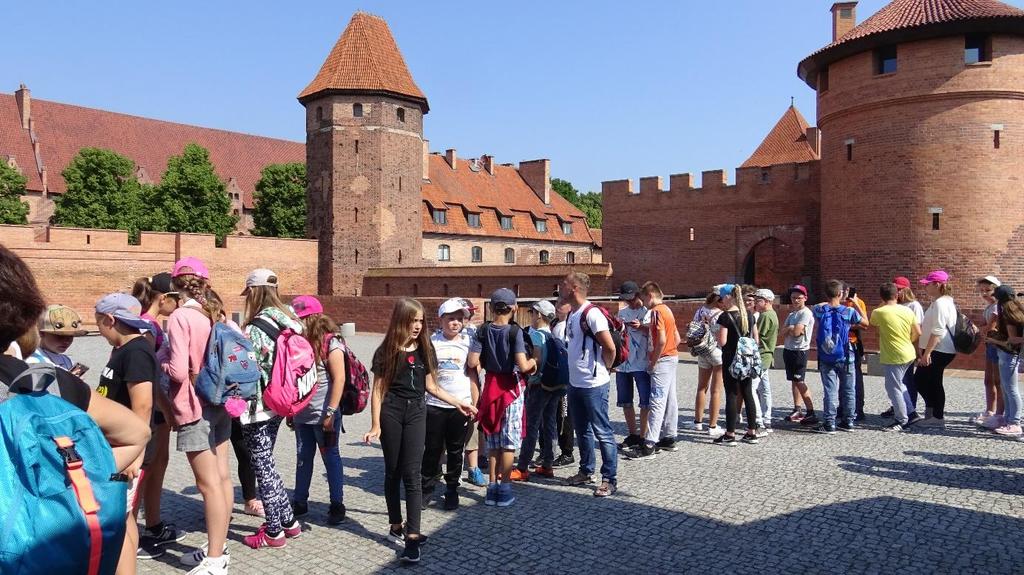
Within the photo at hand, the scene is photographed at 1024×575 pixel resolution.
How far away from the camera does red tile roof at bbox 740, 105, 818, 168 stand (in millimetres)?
34719

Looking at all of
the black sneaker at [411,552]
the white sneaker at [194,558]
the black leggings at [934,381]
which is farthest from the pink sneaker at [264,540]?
the black leggings at [934,381]

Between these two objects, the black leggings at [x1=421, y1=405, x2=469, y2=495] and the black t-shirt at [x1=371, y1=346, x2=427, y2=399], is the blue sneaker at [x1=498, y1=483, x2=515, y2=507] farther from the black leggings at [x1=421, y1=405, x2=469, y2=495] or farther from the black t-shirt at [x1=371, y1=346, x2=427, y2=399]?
the black t-shirt at [x1=371, y1=346, x2=427, y2=399]

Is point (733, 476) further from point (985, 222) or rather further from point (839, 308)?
point (985, 222)

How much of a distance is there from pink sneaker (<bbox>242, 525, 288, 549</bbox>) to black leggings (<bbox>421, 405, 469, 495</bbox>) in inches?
43.2

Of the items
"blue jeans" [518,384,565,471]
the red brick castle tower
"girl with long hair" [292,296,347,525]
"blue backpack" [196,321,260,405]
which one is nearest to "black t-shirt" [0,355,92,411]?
"blue backpack" [196,321,260,405]

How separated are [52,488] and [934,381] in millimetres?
9135

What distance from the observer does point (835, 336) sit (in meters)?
8.05

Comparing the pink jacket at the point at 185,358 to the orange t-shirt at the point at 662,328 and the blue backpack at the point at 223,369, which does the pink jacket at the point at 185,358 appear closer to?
the blue backpack at the point at 223,369

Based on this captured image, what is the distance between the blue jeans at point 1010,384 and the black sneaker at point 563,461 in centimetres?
457

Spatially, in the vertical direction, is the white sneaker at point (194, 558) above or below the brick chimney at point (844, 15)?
below

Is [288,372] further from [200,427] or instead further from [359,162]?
[359,162]

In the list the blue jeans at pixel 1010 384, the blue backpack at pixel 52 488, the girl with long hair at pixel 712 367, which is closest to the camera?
the blue backpack at pixel 52 488

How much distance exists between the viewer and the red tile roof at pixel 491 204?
147 ft

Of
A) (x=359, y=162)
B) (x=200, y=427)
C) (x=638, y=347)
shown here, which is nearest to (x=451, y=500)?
(x=200, y=427)
